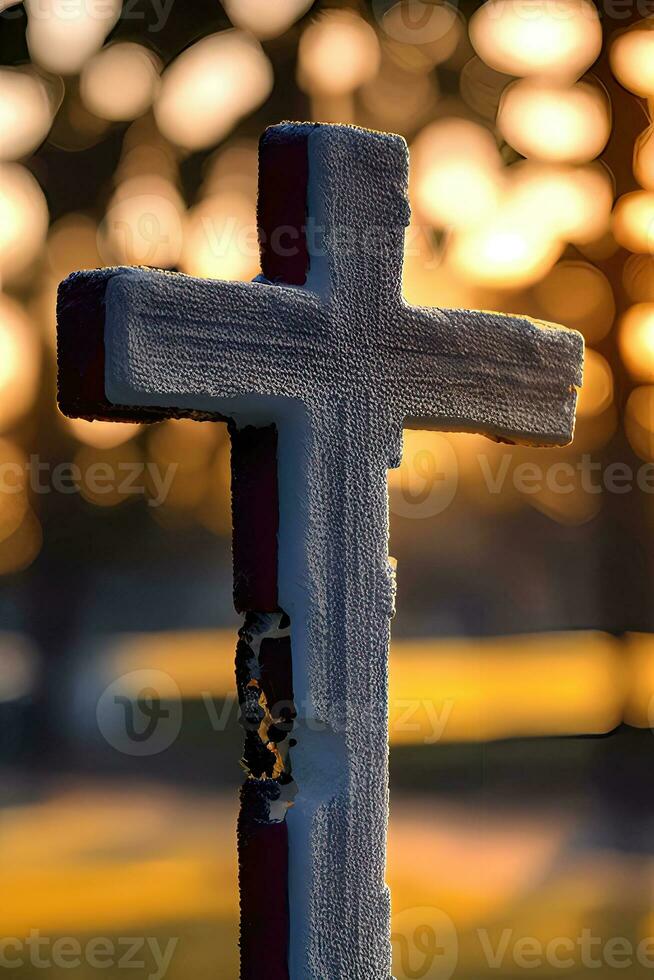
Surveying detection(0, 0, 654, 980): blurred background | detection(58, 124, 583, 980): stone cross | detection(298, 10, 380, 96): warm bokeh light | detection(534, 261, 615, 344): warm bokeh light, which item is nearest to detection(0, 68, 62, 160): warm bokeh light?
detection(0, 0, 654, 980): blurred background

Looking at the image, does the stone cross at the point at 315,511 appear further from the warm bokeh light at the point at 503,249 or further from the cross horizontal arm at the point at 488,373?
the warm bokeh light at the point at 503,249

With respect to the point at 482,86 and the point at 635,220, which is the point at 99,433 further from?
the point at 635,220

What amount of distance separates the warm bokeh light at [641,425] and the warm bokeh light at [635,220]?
0.80 feet

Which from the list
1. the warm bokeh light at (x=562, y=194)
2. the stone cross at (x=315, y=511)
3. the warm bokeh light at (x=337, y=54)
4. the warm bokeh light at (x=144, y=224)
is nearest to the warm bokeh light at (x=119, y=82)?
the warm bokeh light at (x=144, y=224)

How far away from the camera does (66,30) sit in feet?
6.41

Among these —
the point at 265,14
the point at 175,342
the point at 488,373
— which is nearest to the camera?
the point at 175,342

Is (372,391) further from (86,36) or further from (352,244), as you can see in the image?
(86,36)

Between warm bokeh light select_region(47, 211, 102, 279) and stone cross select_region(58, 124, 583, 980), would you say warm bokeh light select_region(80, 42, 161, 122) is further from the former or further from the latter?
stone cross select_region(58, 124, 583, 980)

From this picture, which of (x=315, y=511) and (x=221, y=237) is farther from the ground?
(x=221, y=237)

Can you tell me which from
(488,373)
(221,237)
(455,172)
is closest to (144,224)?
(221,237)

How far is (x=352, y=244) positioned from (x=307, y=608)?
21cm

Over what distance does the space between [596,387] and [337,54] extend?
681mm

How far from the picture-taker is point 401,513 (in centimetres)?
197

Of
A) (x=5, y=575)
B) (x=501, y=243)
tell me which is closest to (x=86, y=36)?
(x=501, y=243)
